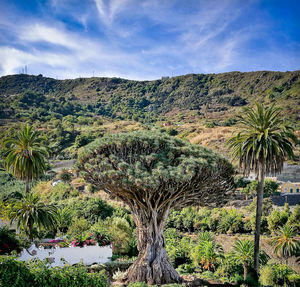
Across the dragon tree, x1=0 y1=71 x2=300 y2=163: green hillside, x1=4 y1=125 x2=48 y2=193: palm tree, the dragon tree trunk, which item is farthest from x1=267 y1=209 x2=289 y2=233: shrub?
x1=4 y1=125 x2=48 y2=193: palm tree

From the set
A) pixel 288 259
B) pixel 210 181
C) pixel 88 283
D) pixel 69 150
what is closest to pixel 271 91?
pixel 69 150

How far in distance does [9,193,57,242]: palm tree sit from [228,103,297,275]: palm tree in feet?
47.4

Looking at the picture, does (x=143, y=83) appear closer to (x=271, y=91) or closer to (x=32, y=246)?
(x=271, y=91)

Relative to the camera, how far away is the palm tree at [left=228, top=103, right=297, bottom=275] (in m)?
18.6

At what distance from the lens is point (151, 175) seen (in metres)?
14.9

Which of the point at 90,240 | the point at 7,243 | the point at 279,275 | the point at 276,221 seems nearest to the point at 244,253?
the point at 279,275

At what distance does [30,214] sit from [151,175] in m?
11.2

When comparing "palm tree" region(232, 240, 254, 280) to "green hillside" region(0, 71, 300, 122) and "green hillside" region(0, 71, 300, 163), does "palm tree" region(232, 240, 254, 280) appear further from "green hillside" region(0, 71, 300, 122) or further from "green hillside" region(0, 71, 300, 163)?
"green hillside" region(0, 71, 300, 122)

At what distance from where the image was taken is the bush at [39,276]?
349 inches

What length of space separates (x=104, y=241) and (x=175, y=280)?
6.22 meters

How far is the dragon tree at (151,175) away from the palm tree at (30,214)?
651 cm

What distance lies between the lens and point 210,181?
17.1m

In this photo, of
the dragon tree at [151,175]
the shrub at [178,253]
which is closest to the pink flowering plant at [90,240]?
the dragon tree at [151,175]

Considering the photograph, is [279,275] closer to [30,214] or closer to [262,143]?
[262,143]
